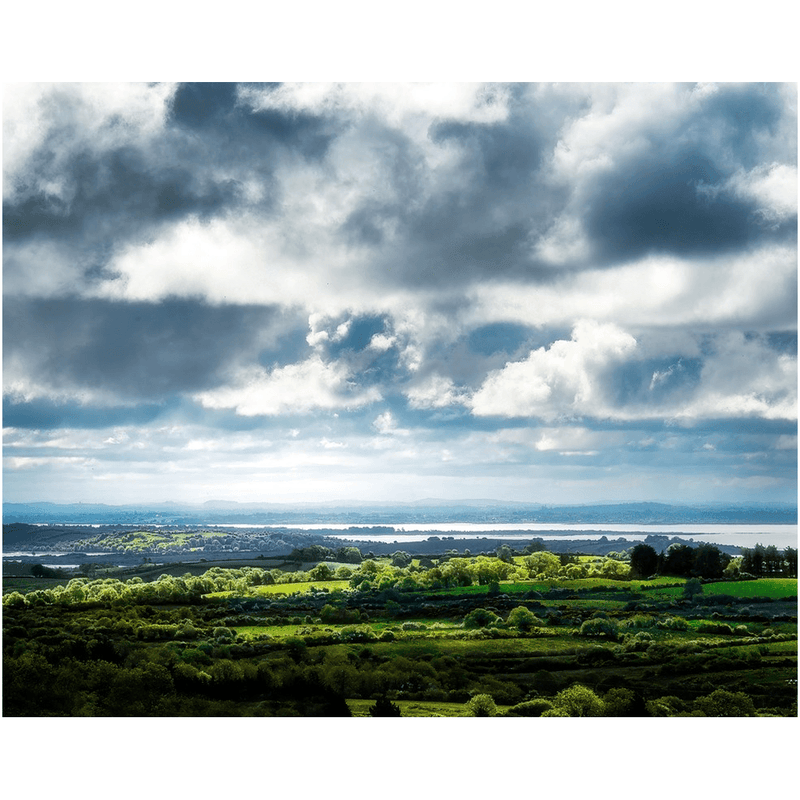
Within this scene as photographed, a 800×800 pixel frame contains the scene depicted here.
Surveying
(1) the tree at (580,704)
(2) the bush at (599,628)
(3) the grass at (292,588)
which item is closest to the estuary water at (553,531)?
(3) the grass at (292,588)

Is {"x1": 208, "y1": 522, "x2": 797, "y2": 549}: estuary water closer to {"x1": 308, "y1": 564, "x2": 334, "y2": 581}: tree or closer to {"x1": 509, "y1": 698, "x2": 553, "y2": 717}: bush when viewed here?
{"x1": 308, "y1": 564, "x2": 334, "y2": 581}: tree

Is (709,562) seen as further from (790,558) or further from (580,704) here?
(580,704)

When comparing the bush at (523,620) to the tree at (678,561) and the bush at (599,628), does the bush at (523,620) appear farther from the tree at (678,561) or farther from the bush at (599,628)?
the tree at (678,561)

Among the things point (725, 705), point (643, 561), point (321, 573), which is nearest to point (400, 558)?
point (321, 573)

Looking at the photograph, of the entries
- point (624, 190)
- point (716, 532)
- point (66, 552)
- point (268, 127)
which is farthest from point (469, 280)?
point (66, 552)

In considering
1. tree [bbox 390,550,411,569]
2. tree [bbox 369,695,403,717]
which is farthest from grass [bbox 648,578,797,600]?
tree [bbox 369,695,403,717]

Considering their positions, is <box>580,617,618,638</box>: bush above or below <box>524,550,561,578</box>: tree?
below

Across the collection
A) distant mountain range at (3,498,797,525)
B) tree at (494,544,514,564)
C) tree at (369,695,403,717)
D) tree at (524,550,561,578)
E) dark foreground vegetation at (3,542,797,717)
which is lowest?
tree at (369,695,403,717)

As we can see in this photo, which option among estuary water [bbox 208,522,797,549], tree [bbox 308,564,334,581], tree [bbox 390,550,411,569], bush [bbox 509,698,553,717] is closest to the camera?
bush [bbox 509,698,553,717]
